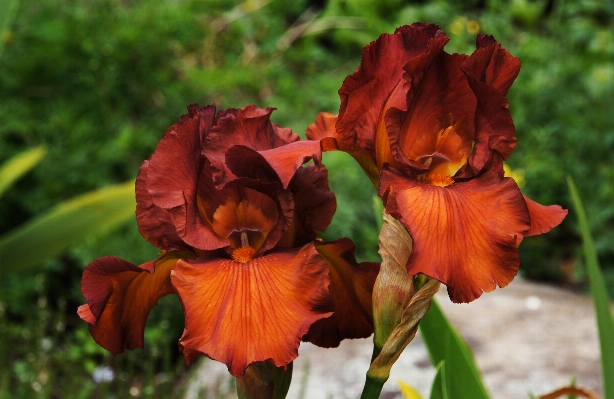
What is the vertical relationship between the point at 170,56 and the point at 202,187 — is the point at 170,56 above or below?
below

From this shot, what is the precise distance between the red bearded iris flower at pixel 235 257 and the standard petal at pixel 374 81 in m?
0.05

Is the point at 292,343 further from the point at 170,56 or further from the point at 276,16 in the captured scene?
the point at 276,16

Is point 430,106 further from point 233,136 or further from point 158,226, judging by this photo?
point 158,226

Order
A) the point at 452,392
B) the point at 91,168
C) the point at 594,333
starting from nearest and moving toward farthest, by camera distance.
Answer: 1. the point at 452,392
2. the point at 594,333
3. the point at 91,168

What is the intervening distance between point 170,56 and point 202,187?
300 cm

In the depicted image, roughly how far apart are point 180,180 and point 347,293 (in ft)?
0.69

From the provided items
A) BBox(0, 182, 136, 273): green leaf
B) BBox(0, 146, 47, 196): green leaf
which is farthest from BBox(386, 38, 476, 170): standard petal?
BBox(0, 146, 47, 196): green leaf

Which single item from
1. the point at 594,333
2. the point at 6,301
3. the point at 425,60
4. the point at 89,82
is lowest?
the point at 594,333

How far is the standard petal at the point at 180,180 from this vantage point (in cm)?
74

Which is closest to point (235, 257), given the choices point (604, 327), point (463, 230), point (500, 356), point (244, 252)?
point (244, 252)

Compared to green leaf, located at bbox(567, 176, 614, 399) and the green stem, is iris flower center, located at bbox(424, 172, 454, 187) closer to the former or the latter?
the green stem

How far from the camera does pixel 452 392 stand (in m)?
0.92

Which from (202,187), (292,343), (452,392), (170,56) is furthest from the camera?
(170,56)

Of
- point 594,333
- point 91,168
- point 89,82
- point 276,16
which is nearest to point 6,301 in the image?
point 91,168
